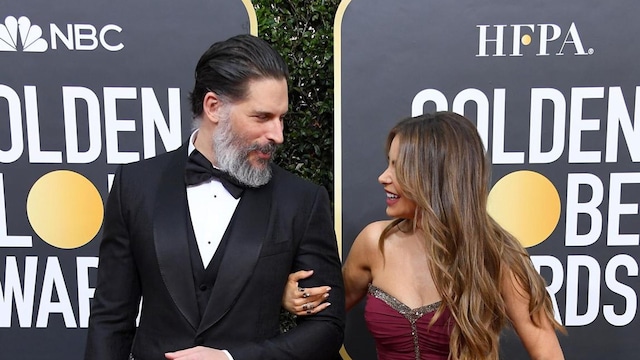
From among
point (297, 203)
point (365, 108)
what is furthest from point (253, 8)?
point (297, 203)

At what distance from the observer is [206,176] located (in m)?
1.51

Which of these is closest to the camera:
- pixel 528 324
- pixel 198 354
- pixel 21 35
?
pixel 198 354

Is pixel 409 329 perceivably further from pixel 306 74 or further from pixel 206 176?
pixel 306 74

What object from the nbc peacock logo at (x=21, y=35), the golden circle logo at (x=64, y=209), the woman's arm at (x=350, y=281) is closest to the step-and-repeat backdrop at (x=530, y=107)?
the woman's arm at (x=350, y=281)

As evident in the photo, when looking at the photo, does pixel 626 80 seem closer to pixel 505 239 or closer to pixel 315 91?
pixel 505 239

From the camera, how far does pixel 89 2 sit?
2.09 m

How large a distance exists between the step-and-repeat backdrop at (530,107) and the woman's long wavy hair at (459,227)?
58 cm

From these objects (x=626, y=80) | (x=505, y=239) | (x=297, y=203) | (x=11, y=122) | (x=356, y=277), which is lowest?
(x=356, y=277)

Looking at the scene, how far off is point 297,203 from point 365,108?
0.71 metres

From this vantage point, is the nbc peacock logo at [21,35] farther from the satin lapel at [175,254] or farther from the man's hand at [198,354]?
the man's hand at [198,354]

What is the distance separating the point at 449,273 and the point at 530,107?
2.97 feet

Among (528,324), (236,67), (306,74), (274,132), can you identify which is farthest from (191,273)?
(306,74)

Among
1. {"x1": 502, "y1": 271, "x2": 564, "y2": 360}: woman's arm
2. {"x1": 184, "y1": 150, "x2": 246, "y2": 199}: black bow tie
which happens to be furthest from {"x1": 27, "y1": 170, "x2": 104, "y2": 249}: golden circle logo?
{"x1": 502, "y1": 271, "x2": 564, "y2": 360}: woman's arm

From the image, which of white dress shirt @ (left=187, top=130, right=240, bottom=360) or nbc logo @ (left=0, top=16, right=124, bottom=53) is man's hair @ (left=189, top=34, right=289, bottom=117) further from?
nbc logo @ (left=0, top=16, right=124, bottom=53)
